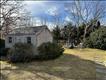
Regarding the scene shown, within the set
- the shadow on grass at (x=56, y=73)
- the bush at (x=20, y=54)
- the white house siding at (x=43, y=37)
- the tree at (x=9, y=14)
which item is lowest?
the shadow on grass at (x=56, y=73)

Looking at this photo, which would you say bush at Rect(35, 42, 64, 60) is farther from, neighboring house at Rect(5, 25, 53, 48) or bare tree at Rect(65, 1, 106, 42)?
bare tree at Rect(65, 1, 106, 42)

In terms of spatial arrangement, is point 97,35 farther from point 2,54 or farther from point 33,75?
point 33,75

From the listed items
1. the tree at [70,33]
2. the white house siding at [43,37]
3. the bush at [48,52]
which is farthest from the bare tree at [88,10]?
the bush at [48,52]

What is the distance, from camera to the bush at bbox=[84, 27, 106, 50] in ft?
94.2

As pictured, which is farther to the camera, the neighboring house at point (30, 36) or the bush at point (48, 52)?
the neighboring house at point (30, 36)

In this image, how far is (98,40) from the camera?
1150 inches

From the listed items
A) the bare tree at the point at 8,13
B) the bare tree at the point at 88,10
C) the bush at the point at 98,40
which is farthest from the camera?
the bare tree at the point at 88,10

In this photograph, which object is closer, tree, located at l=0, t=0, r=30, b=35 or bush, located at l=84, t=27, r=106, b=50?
tree, located at l=0, t=0, r=30, b=35

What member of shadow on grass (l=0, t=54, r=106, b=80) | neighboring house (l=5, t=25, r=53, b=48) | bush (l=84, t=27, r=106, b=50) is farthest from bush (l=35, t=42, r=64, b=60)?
bush (l=84, t=27, r=106, b=50)

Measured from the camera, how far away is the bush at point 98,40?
2870 centimetres

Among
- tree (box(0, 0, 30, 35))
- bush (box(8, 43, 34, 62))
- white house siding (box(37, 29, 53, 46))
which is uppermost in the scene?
tree (box(0, 0, 30, 35))

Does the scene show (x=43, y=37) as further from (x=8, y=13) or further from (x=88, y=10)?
(x=88, y=10)

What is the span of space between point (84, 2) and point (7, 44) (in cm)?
1559

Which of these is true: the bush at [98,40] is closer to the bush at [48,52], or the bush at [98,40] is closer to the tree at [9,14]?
the bush at [48,52]
